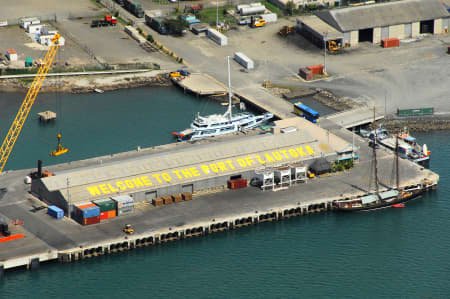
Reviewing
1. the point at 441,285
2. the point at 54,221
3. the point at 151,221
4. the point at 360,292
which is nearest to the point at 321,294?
the point at 360,292

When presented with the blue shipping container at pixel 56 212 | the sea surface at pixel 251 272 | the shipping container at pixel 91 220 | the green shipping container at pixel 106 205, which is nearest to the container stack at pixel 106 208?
the green shipping container at pixel 106 205

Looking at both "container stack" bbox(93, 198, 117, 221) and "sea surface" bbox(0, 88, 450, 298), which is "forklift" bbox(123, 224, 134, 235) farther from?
"container stack" bbox(93, 198, 117, 221)

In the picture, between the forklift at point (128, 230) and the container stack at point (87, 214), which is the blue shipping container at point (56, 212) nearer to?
the container stack at point (87, 214)

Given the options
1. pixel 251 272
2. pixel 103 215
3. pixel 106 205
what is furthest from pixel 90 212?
pixel 251 272

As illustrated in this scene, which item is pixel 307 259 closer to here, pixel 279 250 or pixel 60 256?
pixel 279 250

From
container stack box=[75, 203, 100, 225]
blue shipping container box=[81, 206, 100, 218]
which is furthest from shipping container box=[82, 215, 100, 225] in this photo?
blue shipping container box=[81, 206, 100, 218]

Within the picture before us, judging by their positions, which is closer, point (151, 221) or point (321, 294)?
point (321, 294)
